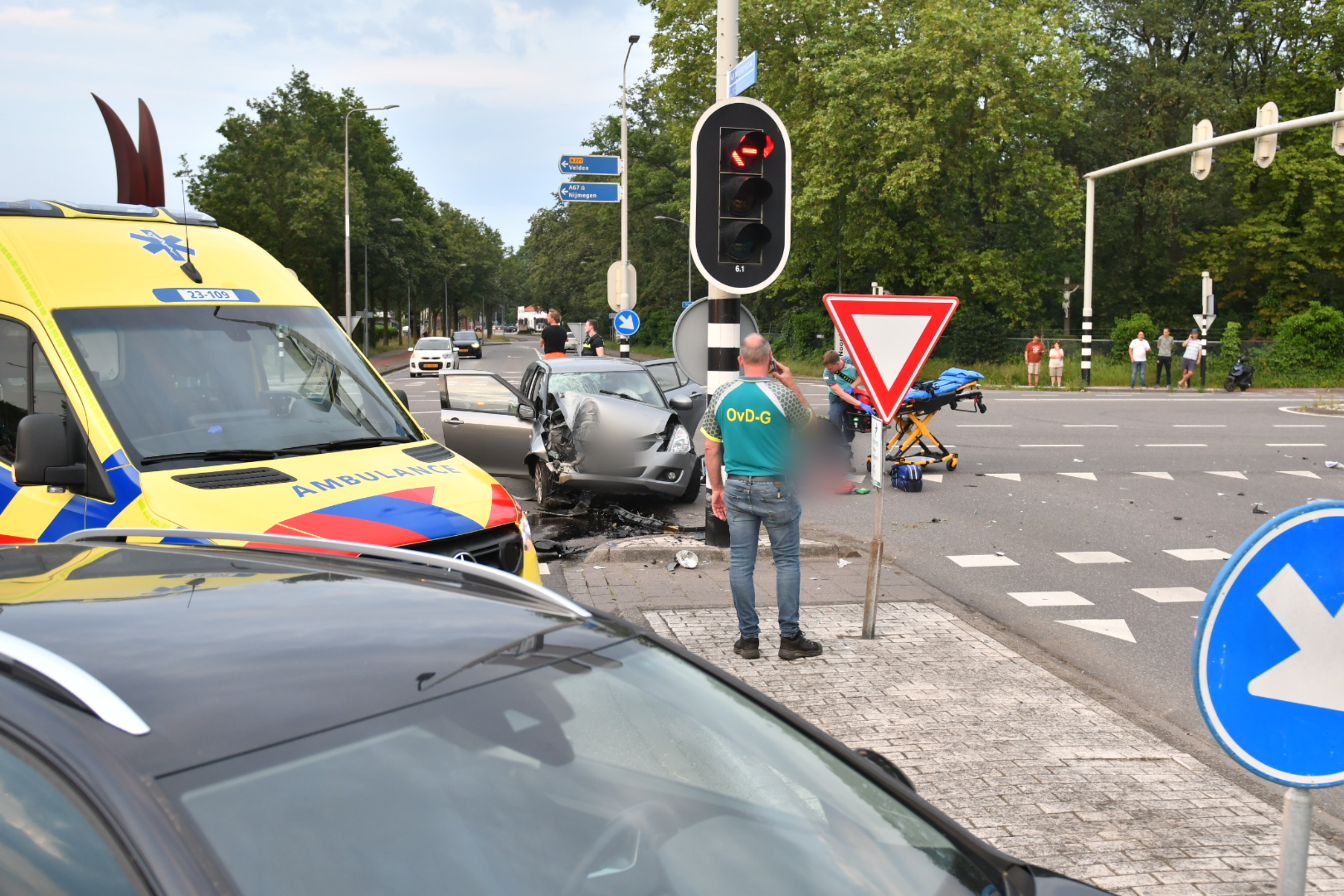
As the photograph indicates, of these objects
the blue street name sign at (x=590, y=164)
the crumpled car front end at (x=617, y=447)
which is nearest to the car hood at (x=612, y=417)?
the crumpled car front end at (x=617, y=447)

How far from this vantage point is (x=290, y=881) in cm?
147

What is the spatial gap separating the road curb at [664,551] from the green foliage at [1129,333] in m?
30.9

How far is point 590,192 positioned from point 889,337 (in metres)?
11.5

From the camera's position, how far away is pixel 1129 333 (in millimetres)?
37906

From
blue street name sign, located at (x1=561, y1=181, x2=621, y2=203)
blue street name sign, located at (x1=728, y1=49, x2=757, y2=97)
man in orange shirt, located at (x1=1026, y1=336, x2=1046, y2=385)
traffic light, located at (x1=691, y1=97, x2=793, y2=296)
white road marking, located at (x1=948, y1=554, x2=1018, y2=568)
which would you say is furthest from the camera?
man in orange shirt, located at (x1=1026, y1=336, x2=1046, y2=385)

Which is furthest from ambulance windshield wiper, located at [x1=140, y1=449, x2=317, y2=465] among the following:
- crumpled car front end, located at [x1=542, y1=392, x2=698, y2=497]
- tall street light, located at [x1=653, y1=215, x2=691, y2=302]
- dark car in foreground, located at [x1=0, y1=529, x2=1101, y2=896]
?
tall street light, located at [x1=653, y1=215, x2=691, y2=302]

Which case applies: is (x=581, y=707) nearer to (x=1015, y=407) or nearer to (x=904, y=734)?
(x=904, y=734)

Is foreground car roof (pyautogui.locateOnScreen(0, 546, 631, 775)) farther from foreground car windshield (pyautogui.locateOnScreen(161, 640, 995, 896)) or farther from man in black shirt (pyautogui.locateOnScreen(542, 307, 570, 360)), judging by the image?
man in black shirt (pyautogui.locateOnScreen(542, 307, 570, 360))

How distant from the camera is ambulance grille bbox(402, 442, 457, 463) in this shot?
Answer: 5.36 m

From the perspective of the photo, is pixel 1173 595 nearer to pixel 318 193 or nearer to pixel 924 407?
pixel 924 407

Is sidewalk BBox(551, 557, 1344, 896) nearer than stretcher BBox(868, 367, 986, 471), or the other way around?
sidewalk BBox(551, 557, 1344, 896)

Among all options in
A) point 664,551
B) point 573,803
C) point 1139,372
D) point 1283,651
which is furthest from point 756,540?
point 1139,372

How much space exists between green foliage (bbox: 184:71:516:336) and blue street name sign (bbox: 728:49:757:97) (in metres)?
36.6

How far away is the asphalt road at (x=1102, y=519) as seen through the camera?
7043mm
